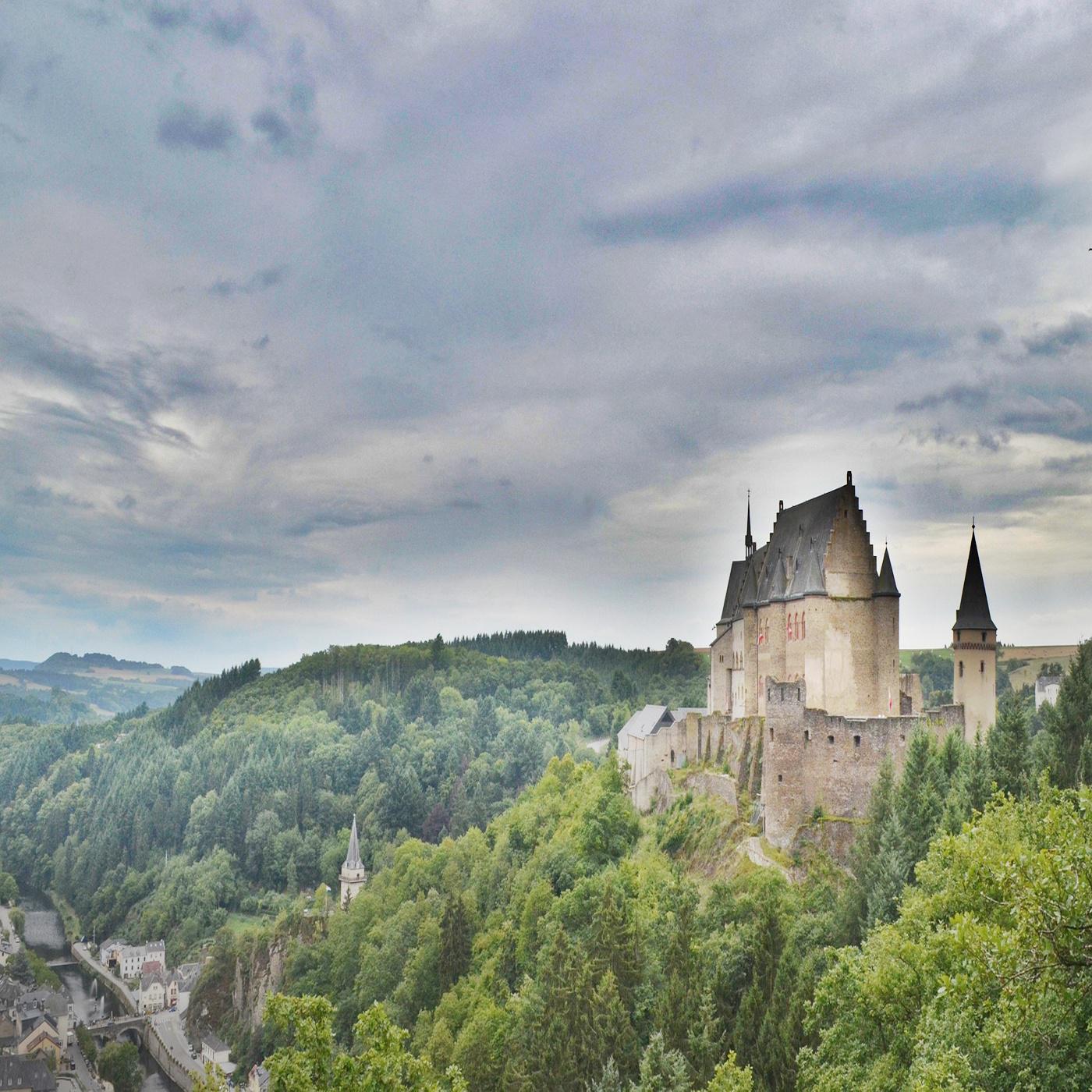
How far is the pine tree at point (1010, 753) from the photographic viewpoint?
130 ft

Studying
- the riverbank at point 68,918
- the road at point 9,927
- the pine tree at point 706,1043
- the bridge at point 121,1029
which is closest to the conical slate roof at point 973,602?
the pine tree at point 706,1043

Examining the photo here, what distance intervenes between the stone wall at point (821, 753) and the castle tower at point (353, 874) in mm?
82746

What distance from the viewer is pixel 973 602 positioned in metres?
52.4

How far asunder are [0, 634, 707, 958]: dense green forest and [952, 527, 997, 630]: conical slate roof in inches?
3560

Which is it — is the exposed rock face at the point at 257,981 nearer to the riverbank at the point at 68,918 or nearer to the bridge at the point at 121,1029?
the bridge at the point at 121,1029

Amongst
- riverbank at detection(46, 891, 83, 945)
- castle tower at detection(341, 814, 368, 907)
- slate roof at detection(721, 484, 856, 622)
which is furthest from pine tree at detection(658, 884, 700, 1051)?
riverbank at detection(46, 891, 83, 945)

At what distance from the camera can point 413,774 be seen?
155000mm

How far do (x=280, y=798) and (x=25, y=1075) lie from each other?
7654 cm

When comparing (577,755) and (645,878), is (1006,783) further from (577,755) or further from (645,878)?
(577,755)

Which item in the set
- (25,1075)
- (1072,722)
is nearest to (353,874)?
(25,1075)

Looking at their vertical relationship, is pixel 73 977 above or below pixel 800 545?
below

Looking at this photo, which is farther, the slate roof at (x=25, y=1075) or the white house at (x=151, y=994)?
the white house at (x=151, y=994)

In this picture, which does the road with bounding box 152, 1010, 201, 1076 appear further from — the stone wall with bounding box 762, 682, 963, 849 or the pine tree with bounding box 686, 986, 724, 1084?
the pine tree with bounding box 686, 986, 724, 1084

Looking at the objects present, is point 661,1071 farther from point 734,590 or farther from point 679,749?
point 734,590
